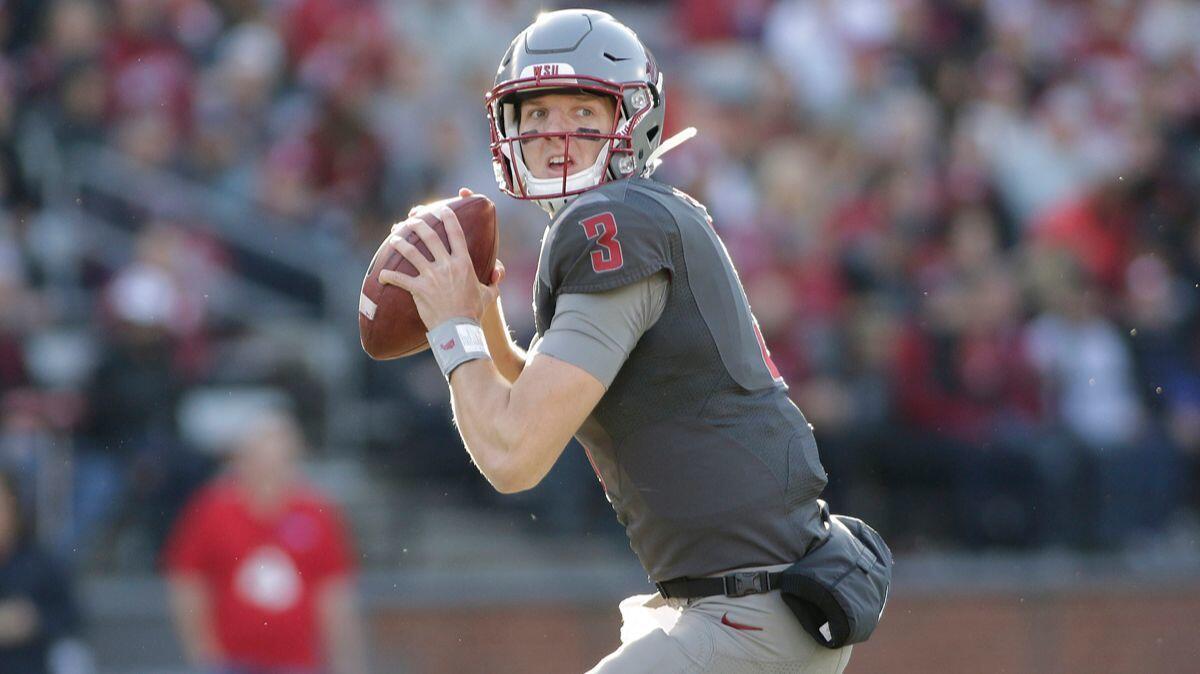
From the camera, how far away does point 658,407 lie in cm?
346

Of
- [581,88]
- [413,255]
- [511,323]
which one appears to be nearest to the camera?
[413,255]

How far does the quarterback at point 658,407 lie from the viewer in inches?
131

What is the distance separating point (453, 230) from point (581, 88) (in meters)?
0.43

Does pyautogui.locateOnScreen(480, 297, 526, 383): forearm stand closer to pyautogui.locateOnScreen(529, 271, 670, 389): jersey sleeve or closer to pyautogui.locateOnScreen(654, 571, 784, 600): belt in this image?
pyautogui.locateOnScreen(529, 271, 670, 389): jersey sleeve

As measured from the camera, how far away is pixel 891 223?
9.67 meters

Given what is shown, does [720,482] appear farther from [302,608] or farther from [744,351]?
[302,608]

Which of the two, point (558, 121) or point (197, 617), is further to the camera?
point (197, 617)

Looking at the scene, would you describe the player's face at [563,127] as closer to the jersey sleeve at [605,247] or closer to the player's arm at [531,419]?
the jersey sleeve at [605,247]

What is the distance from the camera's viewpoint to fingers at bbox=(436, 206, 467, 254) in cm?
357

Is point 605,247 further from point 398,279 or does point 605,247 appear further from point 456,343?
point 398,279

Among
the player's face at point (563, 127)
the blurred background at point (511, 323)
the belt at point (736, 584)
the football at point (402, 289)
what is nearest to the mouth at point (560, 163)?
the player's face at point (563, 127)

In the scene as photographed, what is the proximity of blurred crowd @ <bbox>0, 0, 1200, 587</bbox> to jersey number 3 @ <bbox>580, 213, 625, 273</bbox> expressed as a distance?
5279mm

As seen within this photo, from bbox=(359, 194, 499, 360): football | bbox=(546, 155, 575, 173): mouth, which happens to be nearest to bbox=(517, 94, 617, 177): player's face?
bbox=(546, 155, 575, 173): mouth

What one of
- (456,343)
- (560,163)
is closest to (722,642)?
(456,343)
